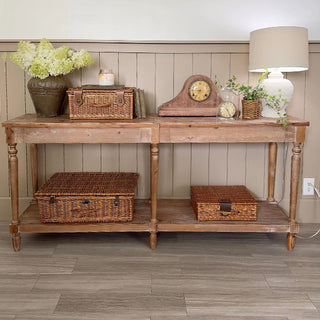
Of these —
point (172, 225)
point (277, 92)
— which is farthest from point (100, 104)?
point (277, 92)

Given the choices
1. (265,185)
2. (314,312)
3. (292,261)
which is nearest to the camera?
(314,312)

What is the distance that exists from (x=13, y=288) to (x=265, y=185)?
181 cm

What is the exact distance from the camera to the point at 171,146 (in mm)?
3170

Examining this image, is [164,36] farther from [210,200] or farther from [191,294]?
Result: [191,294]

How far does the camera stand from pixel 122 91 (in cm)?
275

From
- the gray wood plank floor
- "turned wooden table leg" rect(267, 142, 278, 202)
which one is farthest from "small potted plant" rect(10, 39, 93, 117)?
"turned wooden table leg" rect(267, 142, 278, 202)

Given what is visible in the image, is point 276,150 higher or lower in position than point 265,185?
higher

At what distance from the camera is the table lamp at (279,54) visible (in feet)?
8.70

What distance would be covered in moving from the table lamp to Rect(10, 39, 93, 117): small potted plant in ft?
3.34

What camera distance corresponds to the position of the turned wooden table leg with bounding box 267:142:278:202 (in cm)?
312

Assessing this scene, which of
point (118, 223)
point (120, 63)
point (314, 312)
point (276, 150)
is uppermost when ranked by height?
point (120, 63)

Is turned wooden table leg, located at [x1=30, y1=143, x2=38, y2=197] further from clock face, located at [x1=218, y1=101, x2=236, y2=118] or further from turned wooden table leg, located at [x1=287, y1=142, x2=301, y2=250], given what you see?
turned wooden table leg, located at [x1=287, y1=142, x2=301, y2=250]

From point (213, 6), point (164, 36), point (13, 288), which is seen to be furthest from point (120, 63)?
point (13, 288)

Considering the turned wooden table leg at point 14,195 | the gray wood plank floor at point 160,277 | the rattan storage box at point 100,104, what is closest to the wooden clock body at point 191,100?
the rattan storage box at point 100,104
